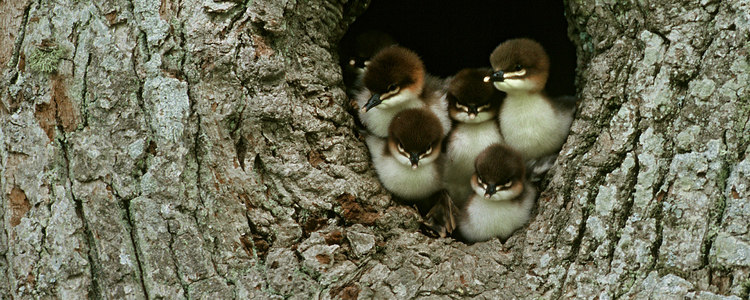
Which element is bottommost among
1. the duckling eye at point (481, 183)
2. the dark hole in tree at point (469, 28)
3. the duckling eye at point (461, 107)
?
the duckling eye at point (481, 183)

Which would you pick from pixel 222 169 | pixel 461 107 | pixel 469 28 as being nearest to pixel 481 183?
pixel 461 107

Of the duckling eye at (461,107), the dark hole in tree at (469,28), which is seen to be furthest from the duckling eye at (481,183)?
the dark hole in tree at (469,28)

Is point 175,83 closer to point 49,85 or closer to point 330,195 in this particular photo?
point 49,85

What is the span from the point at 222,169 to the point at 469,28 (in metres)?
3.16

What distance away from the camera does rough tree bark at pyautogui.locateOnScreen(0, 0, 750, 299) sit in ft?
8.18

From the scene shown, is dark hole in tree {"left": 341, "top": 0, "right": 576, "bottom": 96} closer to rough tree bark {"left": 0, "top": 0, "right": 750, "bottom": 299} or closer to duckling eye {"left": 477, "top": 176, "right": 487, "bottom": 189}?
duckling eye {"left": 477, "top": 176, "right": 487, "bottom": 189}

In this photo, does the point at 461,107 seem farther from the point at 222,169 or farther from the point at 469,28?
the point at 469,28

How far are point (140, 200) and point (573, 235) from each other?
6.55 ft

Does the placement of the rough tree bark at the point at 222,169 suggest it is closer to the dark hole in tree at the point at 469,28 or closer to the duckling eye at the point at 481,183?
the duckling eye at the point at 481,183

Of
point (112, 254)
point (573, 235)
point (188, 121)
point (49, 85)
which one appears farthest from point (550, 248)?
point (49, 85)

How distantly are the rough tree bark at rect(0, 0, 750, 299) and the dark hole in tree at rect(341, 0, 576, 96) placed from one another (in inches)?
83.4

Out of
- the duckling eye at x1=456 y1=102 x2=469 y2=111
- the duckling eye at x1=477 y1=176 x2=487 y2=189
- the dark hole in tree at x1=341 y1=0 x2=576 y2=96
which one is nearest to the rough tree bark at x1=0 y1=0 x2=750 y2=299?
the duckling eye at x1=477 y1=176 x2=487 y2=189

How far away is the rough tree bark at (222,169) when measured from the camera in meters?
2.49

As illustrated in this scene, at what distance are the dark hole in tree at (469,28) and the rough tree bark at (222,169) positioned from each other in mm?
2117
